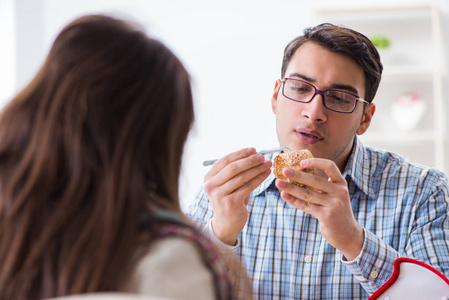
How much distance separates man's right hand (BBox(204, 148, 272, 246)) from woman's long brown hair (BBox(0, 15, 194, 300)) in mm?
620

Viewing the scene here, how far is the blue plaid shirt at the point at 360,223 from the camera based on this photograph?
157 centimetres

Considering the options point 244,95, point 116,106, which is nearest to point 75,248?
point 116,106

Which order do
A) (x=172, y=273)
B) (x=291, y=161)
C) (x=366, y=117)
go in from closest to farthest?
(x=172, y=273) < (x=291, y=161) < (x=366, y=117)

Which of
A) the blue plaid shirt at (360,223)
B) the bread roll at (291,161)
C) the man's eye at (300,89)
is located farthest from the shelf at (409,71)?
the bread roll at (291,161)

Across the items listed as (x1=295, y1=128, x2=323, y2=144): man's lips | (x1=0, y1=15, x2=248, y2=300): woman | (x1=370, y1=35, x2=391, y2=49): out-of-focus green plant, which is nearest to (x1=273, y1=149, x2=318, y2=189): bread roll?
(x1=295, y1=128, x2=323, y2=144): man's lips

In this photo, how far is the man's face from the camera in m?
1.63

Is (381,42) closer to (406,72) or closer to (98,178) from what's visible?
(406,72)

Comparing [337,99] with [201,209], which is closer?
[337,99]

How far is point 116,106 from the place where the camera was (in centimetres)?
73

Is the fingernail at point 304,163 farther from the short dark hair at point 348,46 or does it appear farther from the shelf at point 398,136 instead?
the shelf at point 398,136

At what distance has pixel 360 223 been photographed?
65.1 inches

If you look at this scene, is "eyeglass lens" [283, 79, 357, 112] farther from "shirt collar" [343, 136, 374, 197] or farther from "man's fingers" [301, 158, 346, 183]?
"man's fingers" [301, 158, 346, 183]

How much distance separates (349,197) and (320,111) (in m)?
0.28

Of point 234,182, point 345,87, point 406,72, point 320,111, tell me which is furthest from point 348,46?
point 406,72
